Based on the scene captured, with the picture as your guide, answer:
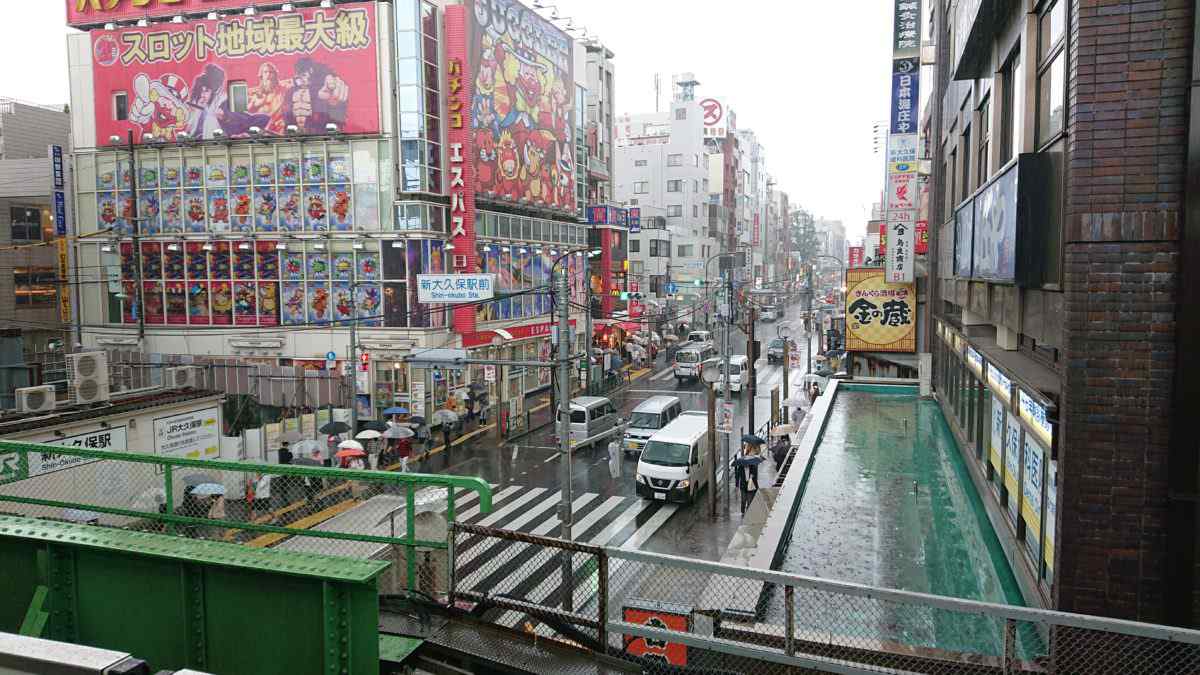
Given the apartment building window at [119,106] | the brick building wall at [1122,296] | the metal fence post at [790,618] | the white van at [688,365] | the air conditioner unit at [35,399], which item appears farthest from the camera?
the white van at [688,365]

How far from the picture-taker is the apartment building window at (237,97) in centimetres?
3466

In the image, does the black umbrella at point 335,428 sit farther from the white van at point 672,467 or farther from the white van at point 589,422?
the white van at point 672,467

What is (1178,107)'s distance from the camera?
20.5 feet

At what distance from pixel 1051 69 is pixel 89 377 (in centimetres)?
1905

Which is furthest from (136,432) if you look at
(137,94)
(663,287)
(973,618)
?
(663,287)

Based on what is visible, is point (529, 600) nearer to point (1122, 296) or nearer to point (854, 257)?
point (1122, 296)

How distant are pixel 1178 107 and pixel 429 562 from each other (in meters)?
7.06

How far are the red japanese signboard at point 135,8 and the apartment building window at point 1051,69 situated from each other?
110 ft

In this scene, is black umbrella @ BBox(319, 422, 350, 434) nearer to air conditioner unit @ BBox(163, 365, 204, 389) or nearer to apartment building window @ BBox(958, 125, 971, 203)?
air conditioner unit @ BBox(163, 365, 204, 389)

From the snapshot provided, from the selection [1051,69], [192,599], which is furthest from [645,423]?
[192,599]

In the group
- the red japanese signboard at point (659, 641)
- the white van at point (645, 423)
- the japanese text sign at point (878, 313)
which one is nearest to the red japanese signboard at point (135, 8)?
the white van at point (645, 423)

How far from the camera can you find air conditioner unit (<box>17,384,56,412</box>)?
16.3 meters

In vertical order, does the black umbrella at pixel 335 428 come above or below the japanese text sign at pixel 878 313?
below

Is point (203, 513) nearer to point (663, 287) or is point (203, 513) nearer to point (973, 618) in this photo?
point (973, 618)
